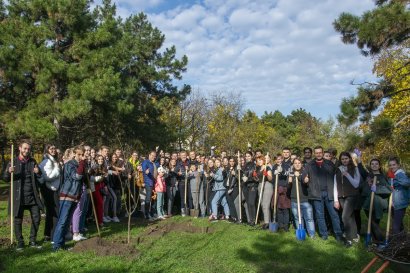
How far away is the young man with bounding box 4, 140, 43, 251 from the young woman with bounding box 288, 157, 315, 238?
17.3 ft

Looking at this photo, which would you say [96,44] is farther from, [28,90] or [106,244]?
[106,244]

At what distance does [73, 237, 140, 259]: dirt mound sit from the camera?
21.2 feet

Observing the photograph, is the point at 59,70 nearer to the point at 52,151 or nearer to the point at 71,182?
the point at 52,151

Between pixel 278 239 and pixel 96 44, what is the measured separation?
13.3 meters

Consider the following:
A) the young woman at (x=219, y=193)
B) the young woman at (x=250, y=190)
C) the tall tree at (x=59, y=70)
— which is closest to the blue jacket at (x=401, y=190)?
the young woman at (x=250, y=190)

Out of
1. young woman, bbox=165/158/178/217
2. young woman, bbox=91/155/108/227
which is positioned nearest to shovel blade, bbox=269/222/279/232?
young woman, bbox=165/158/178/217

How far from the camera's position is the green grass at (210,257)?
5887 millimetres

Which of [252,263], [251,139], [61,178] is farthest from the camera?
[251,139]

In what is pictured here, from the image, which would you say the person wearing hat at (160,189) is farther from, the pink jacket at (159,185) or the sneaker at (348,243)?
the sneaker at (348,243)

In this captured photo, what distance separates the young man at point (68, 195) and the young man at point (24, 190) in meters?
0.49

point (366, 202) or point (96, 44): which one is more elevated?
point (96, 44)

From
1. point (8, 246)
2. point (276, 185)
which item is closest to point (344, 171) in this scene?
point (276, 185)

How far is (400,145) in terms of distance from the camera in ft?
42.0

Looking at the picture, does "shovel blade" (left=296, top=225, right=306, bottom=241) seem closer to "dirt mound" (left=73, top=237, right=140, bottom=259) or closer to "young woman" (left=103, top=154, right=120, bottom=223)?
"dirt mound" (left=73, top=237, right=140, bottom=259)
